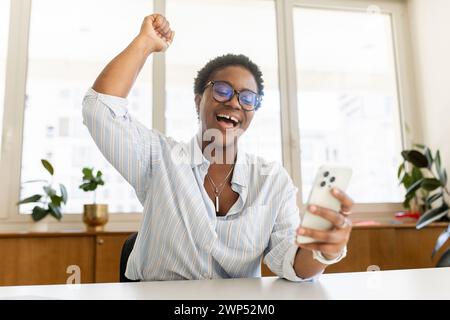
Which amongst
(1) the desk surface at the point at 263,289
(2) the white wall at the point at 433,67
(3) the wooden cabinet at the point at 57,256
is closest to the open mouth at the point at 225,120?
(1) the desk surface at the point at 263,289

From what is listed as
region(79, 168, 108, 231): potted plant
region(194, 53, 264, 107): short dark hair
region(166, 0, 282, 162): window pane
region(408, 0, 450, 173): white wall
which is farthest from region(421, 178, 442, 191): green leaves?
region(79, 168, 108, 231): potted plant

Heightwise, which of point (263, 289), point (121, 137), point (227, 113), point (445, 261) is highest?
point (227, 113)

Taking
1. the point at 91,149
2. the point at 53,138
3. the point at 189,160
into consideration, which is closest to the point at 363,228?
the point at 189,160

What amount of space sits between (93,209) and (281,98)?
60.8 inches

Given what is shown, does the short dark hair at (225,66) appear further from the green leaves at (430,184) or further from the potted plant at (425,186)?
the green leaves at (430,184)

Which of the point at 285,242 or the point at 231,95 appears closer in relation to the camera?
the point at 285,242

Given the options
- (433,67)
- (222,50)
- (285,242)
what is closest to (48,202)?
(222,50)

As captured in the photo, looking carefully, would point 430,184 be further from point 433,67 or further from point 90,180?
point 90,180

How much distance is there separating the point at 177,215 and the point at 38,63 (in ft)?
7.07

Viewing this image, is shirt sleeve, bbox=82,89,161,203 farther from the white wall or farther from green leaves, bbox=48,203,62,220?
the white wall

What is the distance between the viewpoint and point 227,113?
1.21 metres

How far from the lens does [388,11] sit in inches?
126

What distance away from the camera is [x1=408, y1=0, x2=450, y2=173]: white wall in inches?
108

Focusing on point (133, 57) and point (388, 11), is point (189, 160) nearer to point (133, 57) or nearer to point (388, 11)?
point (133, 57)
